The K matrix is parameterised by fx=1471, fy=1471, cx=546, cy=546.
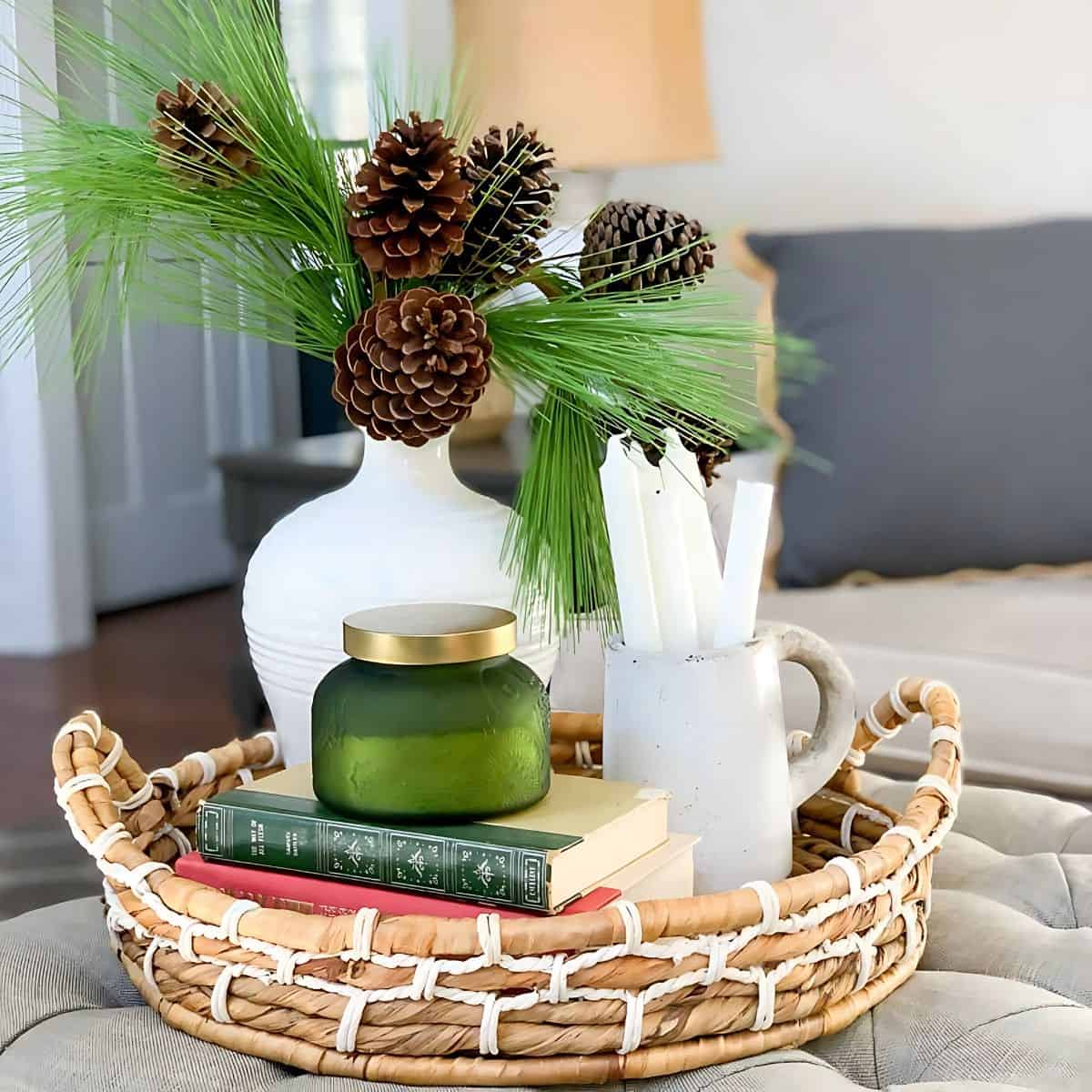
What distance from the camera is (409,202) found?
678 millimetres

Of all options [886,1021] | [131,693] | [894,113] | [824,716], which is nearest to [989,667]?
[824,716]

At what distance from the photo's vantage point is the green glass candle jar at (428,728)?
0.60 meters

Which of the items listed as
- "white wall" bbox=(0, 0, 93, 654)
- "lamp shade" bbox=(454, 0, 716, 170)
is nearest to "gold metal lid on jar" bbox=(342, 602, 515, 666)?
"lamp shade" bbox=(454, 0, 716, 170)

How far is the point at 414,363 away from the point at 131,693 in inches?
93.4

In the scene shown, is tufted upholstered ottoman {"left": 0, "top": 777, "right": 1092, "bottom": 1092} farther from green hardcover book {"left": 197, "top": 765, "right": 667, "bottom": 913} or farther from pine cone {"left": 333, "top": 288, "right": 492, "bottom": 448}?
pine cone {"left": 333, "top": 288, "right": 492, "bottom": 448}

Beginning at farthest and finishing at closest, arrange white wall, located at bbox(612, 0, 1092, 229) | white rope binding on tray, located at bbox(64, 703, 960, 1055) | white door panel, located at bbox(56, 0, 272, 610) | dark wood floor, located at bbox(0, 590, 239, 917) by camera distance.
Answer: white door panel, located at bbox(56, 0, 272, 610) → dark wood floor, located at bbox(0, 590, 239, 917) → white wall, located at bbox(612, 0, 1092, 229) → white rope binding on tray, located at bbox(64, 703, 960, 1055)

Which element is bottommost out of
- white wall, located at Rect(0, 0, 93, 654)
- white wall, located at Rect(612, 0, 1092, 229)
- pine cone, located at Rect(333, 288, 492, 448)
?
white wall, located at Rect(0, 0, 93, 654)

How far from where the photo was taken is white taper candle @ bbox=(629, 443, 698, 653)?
28.4 inches

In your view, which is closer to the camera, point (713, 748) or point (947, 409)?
point (713, 748)

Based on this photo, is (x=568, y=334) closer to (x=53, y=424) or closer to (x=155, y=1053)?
(x=155, y=1053)

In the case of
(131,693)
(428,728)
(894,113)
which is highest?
(894,113)

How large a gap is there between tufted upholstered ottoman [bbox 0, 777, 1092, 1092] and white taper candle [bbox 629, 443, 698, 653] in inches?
7.6

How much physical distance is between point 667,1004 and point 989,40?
1983 mm

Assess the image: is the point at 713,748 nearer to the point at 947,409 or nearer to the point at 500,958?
the point at 500,958
